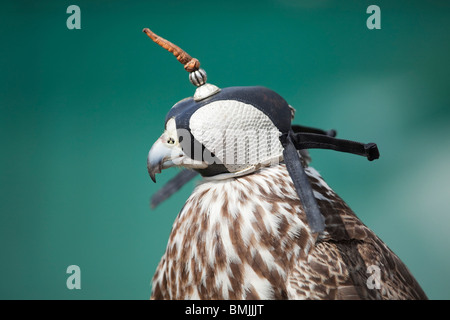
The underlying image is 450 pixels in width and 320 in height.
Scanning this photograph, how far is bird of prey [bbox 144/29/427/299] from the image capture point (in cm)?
92

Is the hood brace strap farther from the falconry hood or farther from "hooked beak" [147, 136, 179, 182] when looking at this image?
"hooked beak" [147, 136, 179, 182]

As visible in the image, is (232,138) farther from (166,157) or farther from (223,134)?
(166,157)

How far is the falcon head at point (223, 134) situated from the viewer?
954mm

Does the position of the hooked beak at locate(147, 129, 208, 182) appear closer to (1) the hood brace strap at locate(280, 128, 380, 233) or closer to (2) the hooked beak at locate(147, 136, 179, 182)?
(2) the hooked beak at locate(147, 136, 179, 182)

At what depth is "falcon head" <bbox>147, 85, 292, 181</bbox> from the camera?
3.13 feet

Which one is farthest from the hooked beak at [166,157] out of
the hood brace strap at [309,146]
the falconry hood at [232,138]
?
the hood brace strap at [309,146]

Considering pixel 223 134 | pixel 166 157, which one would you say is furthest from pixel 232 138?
pixel 166 157

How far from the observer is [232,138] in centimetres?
96

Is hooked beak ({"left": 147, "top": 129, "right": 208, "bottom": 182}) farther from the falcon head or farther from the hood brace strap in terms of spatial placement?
the hood brace strap

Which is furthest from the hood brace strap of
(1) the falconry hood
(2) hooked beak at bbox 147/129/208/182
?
(2) hooked beak at bbox 147/129/208/182

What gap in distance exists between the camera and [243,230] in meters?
0.94

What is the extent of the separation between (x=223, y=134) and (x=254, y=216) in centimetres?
21

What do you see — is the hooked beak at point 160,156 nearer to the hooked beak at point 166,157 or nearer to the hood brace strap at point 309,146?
the hooked beak at point 166,157
